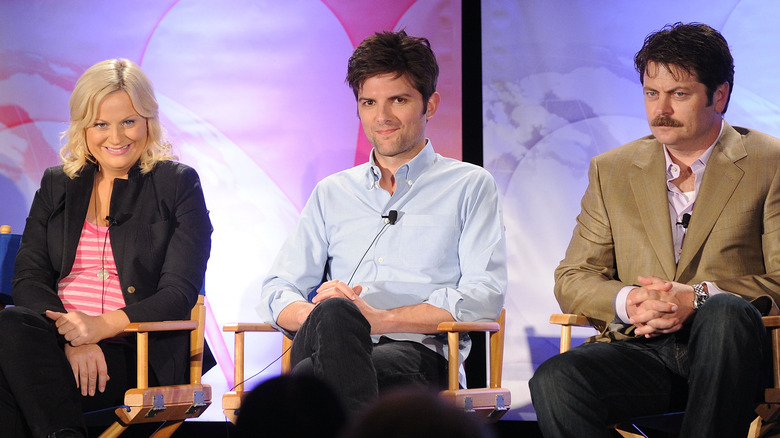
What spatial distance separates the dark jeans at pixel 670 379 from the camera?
7.44 feet

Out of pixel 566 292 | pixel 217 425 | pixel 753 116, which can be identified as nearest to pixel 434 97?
pixel 566 292

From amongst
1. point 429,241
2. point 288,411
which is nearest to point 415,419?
point 288,411

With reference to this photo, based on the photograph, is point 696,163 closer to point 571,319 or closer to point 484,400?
point 571,319

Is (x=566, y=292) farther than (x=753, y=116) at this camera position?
No

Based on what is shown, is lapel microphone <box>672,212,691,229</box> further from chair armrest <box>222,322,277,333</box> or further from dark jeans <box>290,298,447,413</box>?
chair armrest <box>222,322,277,333</box>

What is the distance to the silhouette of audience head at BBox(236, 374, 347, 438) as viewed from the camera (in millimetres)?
1473

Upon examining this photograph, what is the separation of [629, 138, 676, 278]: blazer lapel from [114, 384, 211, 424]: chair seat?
1664mm

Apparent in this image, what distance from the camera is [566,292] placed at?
292 cm

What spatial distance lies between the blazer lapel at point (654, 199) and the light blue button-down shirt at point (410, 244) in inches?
19.9

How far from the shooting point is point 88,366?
9.01ft

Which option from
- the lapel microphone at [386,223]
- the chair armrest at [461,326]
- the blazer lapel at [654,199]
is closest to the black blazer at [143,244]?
the lapel microphone at [386,223]

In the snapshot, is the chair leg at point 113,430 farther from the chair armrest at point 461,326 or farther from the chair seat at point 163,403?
the chair armrest at point 461,326

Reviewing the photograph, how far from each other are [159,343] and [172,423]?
31cm

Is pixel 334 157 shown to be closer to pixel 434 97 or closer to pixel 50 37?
pixel 434 97
